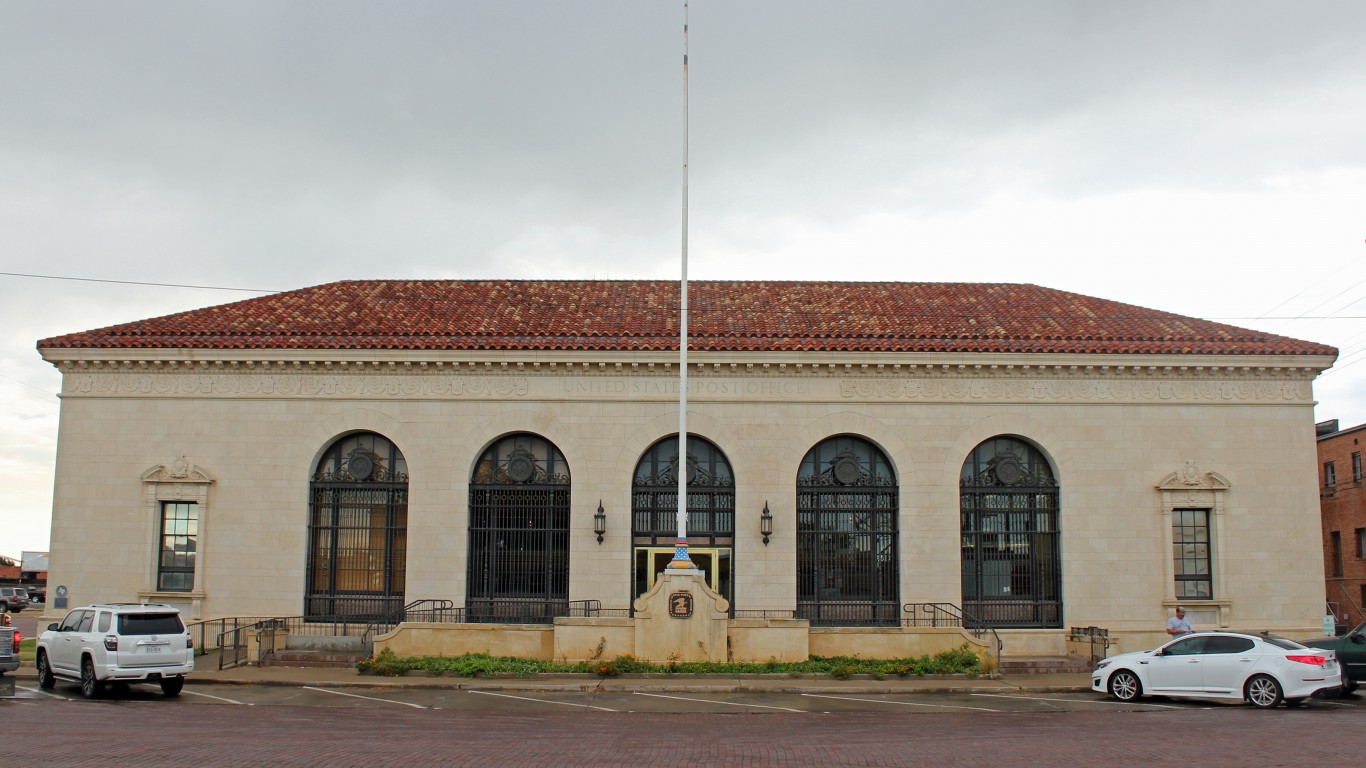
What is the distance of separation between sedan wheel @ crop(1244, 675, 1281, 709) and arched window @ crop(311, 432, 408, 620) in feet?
61.0

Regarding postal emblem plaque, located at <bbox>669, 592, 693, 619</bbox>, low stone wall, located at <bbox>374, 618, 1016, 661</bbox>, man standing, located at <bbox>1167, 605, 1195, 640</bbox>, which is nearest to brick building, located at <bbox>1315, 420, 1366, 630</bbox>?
man standing, located at <bbox>1167, 605, 1195, 640</bbox>

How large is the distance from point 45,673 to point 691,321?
53.2ft

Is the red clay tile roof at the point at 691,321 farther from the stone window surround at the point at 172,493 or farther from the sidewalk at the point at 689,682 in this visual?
the sidewalk at the point at 689,682

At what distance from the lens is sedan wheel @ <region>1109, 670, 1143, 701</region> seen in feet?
65.9

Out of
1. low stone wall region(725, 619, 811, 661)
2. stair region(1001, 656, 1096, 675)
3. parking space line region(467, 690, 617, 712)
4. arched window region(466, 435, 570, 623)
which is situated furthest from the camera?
arched window region(466, 435, 570, 623)

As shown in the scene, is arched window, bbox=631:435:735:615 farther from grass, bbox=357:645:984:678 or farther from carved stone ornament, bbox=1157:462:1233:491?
carved stone ornament, bbox=1157:462:1233:491

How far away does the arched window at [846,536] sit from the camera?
27.3 metres

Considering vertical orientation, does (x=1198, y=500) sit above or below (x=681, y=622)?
above

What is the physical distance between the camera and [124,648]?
19.5 meters

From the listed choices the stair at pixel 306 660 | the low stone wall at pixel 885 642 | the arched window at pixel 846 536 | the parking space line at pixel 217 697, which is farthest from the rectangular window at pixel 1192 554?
the parking space line at pixel 217 697

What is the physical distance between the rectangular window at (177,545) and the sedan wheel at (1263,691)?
76.1 feet

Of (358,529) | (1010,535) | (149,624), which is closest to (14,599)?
(358,529)

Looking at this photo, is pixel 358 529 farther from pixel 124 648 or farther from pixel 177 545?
pixel 124 648

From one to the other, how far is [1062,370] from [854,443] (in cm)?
540
